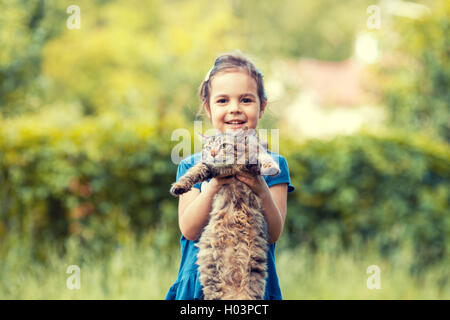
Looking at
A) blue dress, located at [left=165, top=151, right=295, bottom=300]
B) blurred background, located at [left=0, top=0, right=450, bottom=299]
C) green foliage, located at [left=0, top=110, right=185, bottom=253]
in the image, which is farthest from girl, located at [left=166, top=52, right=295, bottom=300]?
green foliage, located at [left=0, top=110, right=185, bottom=253]

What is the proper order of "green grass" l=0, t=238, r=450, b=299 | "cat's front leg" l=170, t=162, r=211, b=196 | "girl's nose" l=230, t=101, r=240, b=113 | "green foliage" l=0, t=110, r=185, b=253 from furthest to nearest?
1. "green foliage" l=0, t=110, r=185, b=253
2. "green grass" l=0, t=238, r=450, b=299
3. "girl's nose" l=230, t=101, r=240, b=113
4. "cat's front leg" l=170, t=162, r=211, b=196

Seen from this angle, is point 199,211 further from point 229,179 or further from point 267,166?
point 267,166

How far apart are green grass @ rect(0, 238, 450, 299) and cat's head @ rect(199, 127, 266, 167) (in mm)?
3893

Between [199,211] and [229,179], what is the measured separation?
216mm


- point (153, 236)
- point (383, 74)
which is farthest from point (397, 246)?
point (383, 74)

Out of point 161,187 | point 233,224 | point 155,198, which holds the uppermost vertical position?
point 161,187

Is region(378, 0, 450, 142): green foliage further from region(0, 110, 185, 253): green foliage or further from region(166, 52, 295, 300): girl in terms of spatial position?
region(166, 52, 295, 300): girl

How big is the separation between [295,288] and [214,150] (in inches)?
188

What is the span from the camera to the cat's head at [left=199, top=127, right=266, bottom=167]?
192 centimetres

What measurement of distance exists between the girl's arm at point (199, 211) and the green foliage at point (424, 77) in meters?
8.63

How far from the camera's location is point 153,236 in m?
6.57

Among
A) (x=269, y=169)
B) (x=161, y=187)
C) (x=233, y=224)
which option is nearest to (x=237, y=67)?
(x=269, y=169)

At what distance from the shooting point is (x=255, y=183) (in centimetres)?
200

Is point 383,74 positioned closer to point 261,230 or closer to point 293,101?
point 293,101
